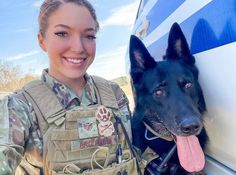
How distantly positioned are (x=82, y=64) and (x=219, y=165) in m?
0.82

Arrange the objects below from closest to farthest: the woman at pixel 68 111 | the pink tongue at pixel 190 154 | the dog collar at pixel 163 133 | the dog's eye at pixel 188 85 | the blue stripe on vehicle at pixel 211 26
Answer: the blue stripe on vehicle at pixel 211 26
the woman at pixel 68 111
the pink tongue at pixel 190 154
the dog's eye at pixel 188 85
the dog collar at pixel 163 133

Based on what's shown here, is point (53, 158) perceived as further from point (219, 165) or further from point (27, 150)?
point (219, 165)

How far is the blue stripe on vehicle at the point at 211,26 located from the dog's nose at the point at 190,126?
1.08 ft

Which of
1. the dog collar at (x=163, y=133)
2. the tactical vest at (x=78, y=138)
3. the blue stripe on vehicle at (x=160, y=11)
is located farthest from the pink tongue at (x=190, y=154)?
the blue stripe on vehicle at (x=160, y=11)

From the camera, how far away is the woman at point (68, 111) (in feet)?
4.88

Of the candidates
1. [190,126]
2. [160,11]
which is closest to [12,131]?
[190,126]

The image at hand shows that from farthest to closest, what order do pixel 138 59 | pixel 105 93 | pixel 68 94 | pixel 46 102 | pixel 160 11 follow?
pixel 160 11 < pixel 138 59 < pixel 105 93 < pixel 68 94 < pixel 46 102

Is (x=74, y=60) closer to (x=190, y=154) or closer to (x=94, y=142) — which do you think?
(x=94, y=142)

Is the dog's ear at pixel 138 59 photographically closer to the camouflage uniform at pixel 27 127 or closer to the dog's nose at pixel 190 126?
the camouflage uniform at pixel 27 127

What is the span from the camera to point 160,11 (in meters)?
2.27

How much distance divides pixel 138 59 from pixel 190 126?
1.85 ft

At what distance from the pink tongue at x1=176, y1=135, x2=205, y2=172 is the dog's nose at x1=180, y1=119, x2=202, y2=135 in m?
0.08

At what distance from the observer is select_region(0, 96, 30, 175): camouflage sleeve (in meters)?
1.23

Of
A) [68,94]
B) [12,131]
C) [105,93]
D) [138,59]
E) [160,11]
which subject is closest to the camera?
[12,131]
